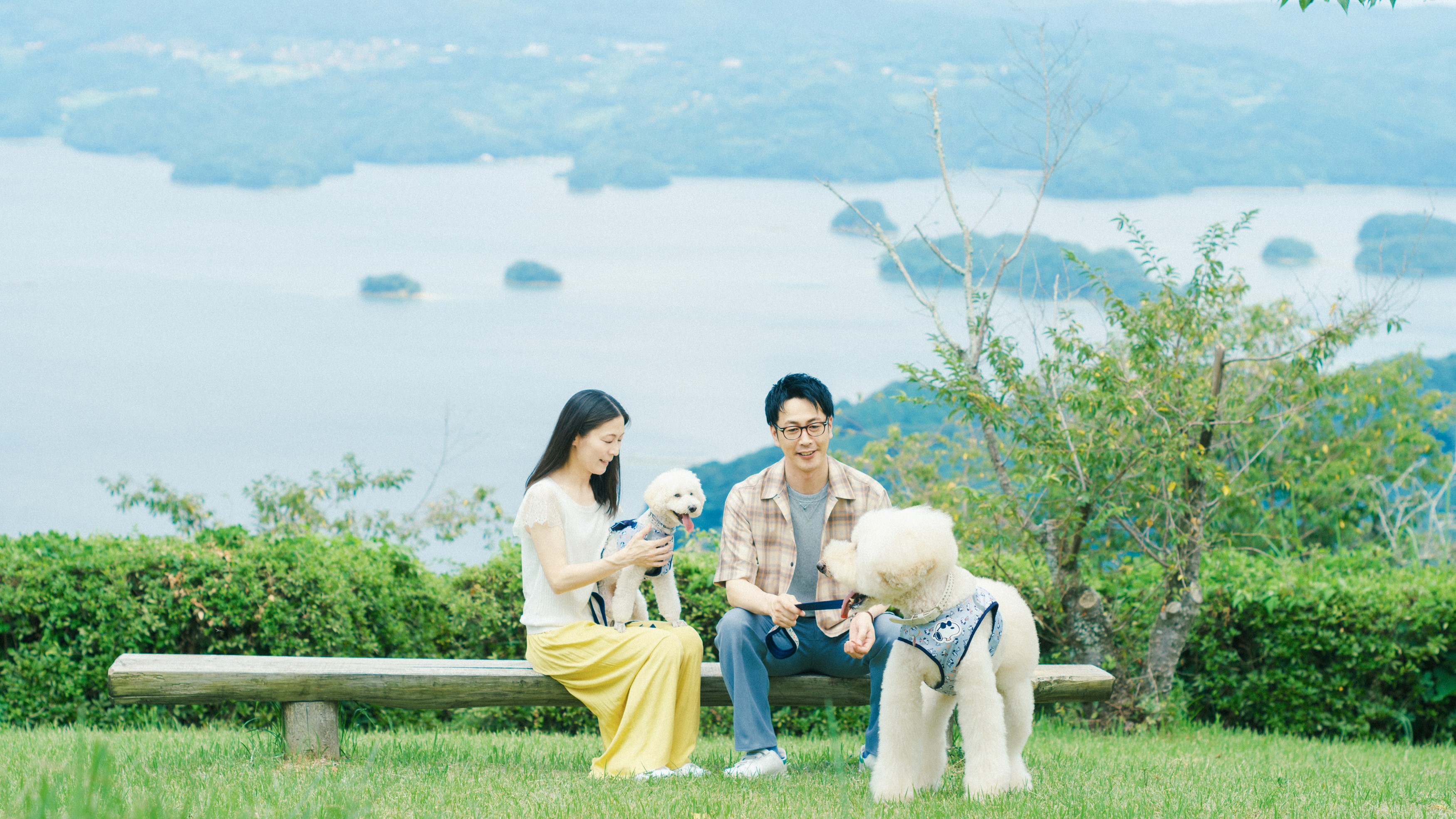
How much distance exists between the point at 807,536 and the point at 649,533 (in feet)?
1.78

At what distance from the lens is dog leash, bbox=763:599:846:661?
370cm

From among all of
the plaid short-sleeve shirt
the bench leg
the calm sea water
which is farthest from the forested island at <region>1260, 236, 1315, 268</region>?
the bench leg

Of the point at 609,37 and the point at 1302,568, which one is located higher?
the point at 609,37

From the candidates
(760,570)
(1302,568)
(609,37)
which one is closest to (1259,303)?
(1302,568)

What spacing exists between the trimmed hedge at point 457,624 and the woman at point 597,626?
1.30 m

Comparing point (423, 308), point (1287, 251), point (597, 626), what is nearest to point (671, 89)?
point (423, 308)

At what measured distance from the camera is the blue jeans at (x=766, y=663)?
12.0 ft

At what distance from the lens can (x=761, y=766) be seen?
3596 mm

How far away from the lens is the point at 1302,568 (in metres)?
5.79

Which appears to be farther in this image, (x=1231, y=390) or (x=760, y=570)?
(x=1231, y=390)

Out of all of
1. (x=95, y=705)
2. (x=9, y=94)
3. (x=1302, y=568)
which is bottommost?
(x=95, y=705)

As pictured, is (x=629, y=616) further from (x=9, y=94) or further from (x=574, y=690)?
(x=9, y=94)

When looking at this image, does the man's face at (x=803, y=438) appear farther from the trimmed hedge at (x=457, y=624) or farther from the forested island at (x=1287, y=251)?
the forested island at (x=1287, y=251)

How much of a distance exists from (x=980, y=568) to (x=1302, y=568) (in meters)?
1.75
